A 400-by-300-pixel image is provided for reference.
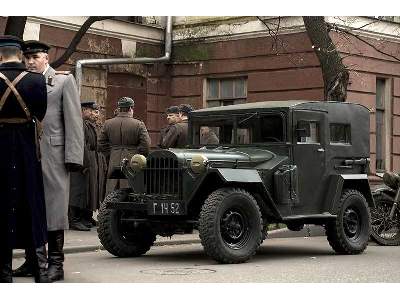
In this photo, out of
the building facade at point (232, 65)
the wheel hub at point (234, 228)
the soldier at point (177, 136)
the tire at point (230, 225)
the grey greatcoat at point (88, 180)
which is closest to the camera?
the tire at point (230, 225)

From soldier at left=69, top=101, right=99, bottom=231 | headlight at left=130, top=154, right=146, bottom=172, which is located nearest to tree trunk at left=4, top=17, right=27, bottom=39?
soldier at left=69, top=101, right=99, bottom=231

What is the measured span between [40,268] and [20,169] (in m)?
0.85

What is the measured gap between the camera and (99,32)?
65.3 feet

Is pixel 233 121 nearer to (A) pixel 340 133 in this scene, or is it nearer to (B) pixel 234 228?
(A) pixel 340 133

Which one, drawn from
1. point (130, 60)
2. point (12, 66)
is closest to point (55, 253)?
point (12, 66)

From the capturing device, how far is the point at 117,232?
394 inches

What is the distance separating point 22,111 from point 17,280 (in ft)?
5.14

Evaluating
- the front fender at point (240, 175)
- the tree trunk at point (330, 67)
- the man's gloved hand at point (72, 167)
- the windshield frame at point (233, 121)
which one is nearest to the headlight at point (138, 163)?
the front fender at point (240, 175)

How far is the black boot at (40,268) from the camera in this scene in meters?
7.01

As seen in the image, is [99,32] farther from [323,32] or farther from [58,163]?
[58,163]

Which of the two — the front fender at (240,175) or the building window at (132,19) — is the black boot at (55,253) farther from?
the building window at (132,19)

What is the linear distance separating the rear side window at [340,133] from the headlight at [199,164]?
232cm

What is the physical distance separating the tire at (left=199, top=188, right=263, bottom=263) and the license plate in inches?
14.1

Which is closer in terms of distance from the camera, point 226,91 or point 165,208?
point 165,208
